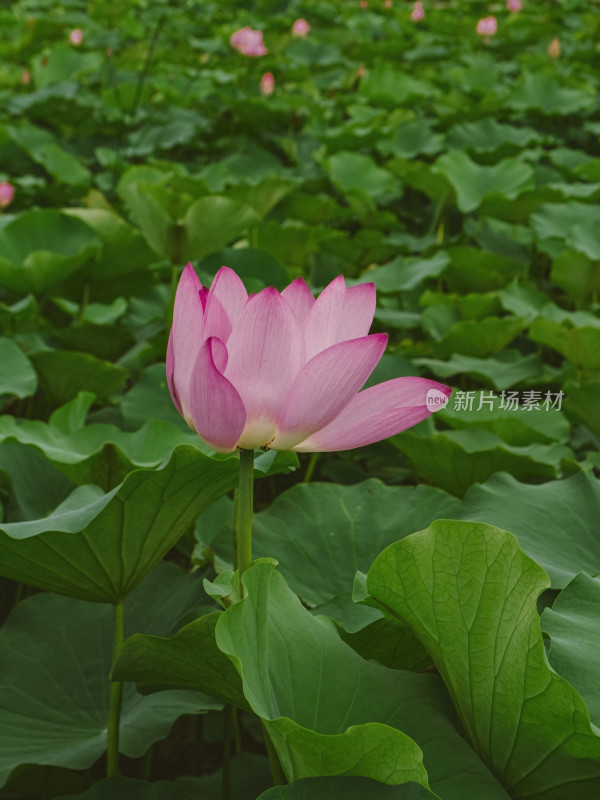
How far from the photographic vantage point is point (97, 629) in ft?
3.03

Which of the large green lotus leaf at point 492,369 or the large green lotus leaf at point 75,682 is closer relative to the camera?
the large green lotus leaf at point 75,682

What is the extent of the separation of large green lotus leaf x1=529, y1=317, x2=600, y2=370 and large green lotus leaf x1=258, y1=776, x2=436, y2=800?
3.22 feet

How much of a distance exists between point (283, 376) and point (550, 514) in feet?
1.45

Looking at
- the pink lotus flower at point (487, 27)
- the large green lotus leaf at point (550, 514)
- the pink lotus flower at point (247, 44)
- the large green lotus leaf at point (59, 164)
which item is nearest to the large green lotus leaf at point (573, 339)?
the large green lotus leaf at point (550, 514)

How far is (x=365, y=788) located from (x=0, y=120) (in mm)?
2912

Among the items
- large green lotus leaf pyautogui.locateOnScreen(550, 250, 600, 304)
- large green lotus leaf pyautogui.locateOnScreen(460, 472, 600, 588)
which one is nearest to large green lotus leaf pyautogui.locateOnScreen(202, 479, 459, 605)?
large green lotus leaf pyautogui.locateOnScreen(460, 472, 600, 588)

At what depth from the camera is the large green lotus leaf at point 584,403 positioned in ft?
3.96

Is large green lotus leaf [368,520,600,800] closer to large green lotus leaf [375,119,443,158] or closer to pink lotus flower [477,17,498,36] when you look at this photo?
large green lotus leaf [375,119,443,158]

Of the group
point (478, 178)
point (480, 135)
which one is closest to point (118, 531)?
point (478, 178)

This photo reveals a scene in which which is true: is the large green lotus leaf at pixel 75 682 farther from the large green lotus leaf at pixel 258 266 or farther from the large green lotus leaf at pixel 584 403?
the large green lotus leaf at pixel 258 266

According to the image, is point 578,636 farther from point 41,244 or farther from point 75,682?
point 41,244

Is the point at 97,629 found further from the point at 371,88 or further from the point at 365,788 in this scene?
the point at 371,88

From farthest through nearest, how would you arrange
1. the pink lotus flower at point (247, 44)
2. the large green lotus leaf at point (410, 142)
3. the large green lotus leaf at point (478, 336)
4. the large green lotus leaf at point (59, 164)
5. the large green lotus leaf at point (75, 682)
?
the pink lotus flower at point (247, 44)
the large green lotus leaf at point (410, 142)
the large green lotus leaf at point (59, 164)
the large green lotus leaf at point (478, 336)
the large green lotus leaf at point (75, 682)

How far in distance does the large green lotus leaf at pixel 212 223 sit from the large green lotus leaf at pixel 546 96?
205cm
